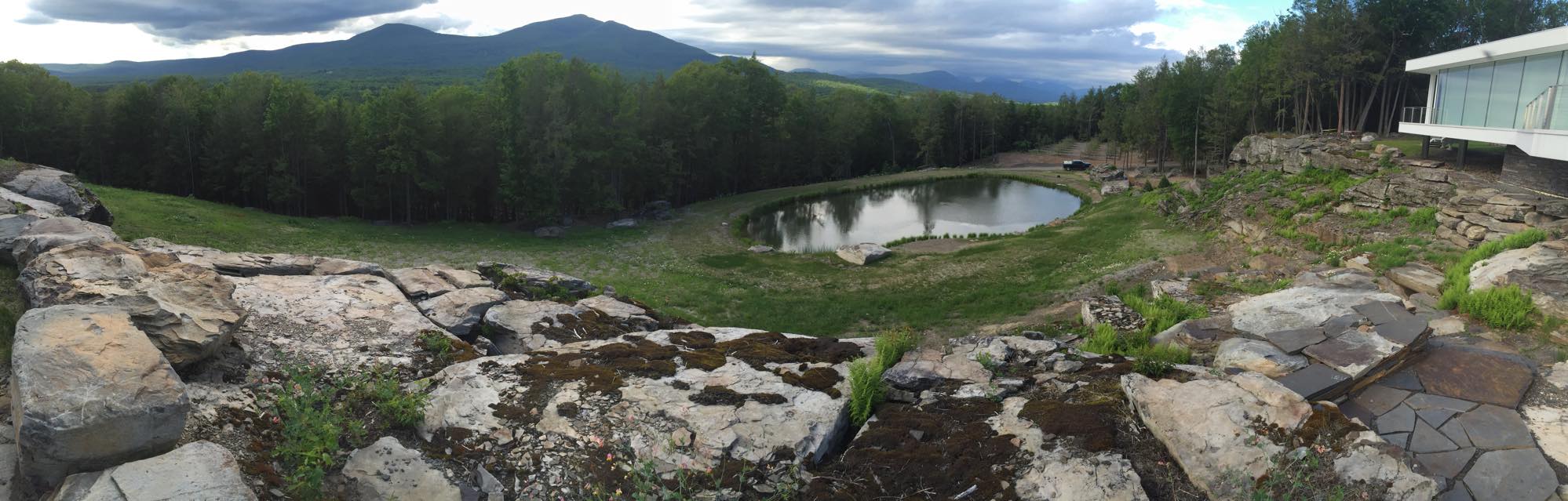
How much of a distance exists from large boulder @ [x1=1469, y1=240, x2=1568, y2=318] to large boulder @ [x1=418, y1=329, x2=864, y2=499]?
1151cm

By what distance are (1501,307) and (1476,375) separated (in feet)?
13.2

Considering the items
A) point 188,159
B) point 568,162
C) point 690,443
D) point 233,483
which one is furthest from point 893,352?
point 188,159

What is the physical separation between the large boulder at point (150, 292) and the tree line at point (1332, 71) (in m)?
53.3

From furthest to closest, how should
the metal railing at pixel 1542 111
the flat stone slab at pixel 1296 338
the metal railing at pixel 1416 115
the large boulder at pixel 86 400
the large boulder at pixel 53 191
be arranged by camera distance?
the metal railing at pixel 1416 115, the metal railing at pixel 1542 111, the large boulder at pixel 53 191, the flat stone slab at pixel 1296 338, the large boulder at pixel 86 400

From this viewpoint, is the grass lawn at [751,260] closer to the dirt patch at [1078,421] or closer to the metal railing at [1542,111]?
the metal railing at [1542,111]

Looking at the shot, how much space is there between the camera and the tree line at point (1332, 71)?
4384 cm

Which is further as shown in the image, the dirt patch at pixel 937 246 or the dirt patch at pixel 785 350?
the dirt patch at pixel 937 246

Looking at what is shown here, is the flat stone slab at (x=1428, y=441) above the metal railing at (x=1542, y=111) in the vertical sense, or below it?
below

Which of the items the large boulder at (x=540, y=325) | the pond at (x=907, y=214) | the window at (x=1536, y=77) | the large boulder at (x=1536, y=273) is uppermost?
the window at (x=1536, y=77)

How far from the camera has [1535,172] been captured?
21.7 meters

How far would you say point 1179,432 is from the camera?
23.8ft

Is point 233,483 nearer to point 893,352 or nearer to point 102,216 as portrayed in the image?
point 893,352

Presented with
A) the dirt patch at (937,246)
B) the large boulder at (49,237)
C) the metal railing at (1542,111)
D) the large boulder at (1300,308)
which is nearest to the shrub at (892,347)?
the large boulder at (1300,308)

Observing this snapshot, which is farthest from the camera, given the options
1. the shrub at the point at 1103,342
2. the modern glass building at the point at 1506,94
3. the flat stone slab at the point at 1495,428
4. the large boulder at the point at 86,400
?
the modern glass building at the point at 1506,94
